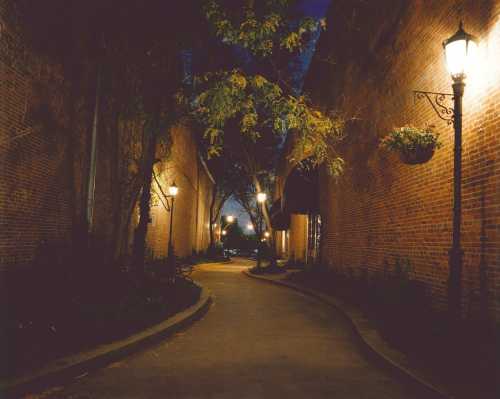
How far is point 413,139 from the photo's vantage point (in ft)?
25.7

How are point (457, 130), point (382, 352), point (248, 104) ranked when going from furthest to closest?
point (248, 104) < point (382, 352) < point (457, 130)

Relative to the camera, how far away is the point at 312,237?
75.9 feet

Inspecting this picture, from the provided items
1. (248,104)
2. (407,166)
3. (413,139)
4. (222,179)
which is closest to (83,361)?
(248,104)

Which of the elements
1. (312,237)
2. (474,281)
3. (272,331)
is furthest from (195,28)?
(312,237)

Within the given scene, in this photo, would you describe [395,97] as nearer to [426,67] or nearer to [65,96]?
[426,67]

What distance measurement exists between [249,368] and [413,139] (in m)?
4.65

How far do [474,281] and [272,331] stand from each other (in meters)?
3.74

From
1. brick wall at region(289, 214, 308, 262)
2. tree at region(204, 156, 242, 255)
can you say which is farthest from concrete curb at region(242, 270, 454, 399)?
tree at region(204, 156, 242, 255)

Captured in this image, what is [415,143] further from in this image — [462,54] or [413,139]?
[462,54]

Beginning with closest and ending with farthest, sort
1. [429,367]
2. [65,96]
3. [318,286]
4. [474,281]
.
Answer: [429,367] → [474,281] → [65,96] → [318,286]

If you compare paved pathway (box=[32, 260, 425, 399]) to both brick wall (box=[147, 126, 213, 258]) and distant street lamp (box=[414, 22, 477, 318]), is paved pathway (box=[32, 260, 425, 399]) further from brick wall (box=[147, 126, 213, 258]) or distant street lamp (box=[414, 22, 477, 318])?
brick wall (box=[147, 126, 213, 258])

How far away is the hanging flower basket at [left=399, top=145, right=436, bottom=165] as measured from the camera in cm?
781

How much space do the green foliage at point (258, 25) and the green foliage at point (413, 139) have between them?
290 cm

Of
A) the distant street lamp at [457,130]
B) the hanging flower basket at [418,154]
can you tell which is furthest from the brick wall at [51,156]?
the distant street lamp at [457,130]
